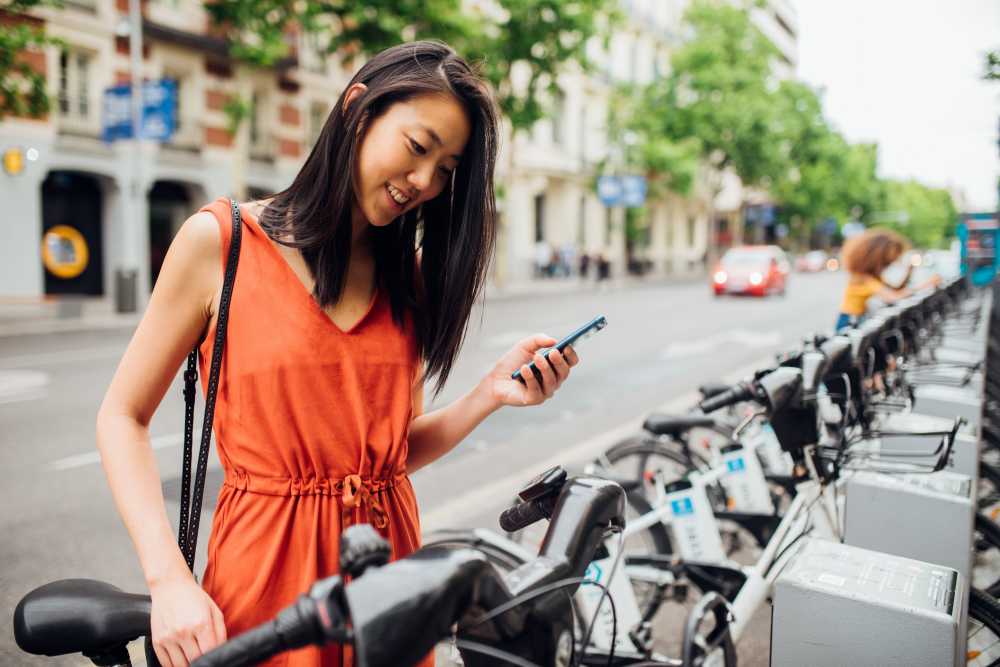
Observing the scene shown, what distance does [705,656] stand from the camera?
2430 mm

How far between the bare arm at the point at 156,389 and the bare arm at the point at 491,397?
52 cm

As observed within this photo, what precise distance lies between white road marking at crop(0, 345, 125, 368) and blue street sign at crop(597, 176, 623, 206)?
25.9 metres

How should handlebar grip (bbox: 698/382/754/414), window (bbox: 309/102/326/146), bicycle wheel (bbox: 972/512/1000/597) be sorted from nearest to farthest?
handlebar grip (bbox: 698/382/754/414) < bicycle wheel (bbox: 972/512/1000/597) < window (bbox: 309/102/326/146)

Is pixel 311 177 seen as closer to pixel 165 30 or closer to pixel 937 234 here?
pixel 165 30

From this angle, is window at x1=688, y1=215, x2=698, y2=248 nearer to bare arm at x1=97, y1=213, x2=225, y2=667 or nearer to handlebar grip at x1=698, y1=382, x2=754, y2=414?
handlebar grip at x1=698, y1=382, x2=754, y2=414

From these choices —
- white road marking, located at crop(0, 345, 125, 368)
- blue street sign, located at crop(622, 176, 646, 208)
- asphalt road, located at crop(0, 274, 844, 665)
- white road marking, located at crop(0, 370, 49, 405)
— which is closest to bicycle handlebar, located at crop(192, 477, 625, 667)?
asphalt road, located at crop(0, 274, 844, 665)

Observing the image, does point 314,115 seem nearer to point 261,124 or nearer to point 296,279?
point 261,124

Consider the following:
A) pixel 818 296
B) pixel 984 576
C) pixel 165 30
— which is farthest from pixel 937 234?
pixel 984 576

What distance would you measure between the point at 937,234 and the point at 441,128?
421 feet

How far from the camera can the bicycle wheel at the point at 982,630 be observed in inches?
94.3

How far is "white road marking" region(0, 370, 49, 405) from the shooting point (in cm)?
883

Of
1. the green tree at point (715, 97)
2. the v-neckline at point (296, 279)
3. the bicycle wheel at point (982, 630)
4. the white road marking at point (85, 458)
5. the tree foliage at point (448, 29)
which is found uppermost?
the green tree at point (715, 97)

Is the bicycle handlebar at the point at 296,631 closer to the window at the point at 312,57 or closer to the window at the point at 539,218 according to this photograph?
the window at the point at 312,57

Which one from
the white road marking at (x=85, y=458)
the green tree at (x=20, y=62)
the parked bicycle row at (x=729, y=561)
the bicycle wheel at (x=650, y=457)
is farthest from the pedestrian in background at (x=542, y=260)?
the bicycle wheel at (x=650, y=457)
